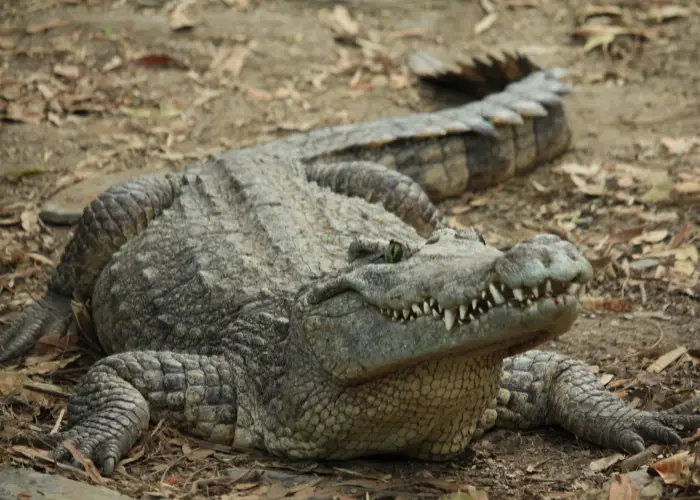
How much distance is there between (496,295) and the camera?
322 centimetres

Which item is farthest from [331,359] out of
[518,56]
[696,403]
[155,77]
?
[155,77]

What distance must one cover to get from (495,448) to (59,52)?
6265 millimetres

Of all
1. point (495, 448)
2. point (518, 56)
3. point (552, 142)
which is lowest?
point (495, 448)

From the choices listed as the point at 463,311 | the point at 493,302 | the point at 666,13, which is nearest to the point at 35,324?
the point at 463,311

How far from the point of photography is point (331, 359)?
12.5 ft

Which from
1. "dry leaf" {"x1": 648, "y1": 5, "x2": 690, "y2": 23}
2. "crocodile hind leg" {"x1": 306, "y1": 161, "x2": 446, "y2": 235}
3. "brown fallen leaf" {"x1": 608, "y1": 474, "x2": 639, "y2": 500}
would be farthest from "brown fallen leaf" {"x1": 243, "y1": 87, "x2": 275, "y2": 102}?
"brown fallen leaf" {"x1": 608, "y1": 474, "x2": 639, "y2": 500}

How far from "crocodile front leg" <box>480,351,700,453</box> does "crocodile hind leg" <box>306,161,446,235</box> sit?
1.56 meters

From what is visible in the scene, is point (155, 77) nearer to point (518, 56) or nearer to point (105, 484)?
point (518, 56)

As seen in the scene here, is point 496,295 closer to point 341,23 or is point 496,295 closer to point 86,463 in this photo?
point 86,463

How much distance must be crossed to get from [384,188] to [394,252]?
225 centimetres

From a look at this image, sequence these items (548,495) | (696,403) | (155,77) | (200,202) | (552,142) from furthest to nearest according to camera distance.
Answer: (155,77), (552,142), (200,202), (696,403), (548,495)

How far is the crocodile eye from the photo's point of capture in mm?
3637

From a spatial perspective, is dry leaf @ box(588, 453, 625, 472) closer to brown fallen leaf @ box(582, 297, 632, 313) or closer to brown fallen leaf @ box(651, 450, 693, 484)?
brown fallen leaf @ box(651, 450, 693, 484)

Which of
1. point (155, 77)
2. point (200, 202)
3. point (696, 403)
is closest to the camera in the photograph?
point (696, 403)
